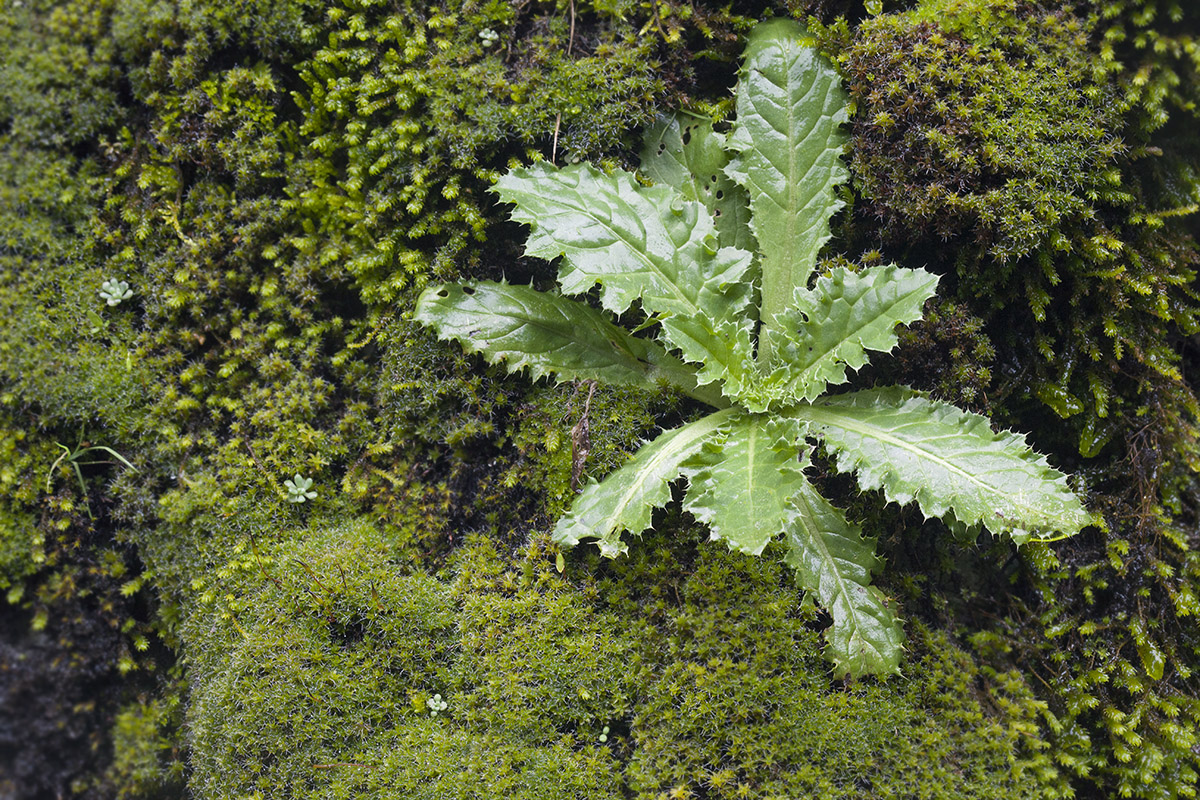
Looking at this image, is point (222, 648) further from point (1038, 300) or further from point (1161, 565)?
point (1161, 565)

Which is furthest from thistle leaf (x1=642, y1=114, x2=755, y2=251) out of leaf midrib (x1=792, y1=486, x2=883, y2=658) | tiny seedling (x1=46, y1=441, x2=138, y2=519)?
tiny seedling (x1=46, y1=441, x2=138, y2=519)

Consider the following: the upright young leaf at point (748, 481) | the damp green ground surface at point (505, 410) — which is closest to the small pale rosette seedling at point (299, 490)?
the damp green ground surface at point (505, 410)

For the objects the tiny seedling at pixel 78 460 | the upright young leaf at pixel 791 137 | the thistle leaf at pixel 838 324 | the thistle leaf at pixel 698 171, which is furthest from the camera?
the tiny seedling at pixel 78 460

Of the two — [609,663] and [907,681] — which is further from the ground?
[907,681]

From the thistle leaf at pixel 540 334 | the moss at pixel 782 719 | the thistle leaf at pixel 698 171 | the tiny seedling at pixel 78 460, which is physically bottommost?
the tiny seedling at pixel 78 460

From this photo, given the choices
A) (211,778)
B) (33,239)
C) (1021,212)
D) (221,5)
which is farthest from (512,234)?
(211,778)

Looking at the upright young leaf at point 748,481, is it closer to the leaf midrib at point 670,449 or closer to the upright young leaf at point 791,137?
the leaf midrib at point 670,449
